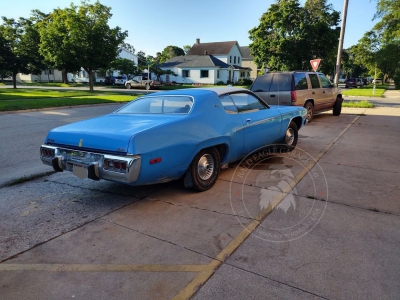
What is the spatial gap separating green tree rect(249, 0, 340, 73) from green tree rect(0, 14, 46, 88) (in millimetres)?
25618

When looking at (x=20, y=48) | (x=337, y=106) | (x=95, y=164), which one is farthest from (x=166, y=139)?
(x=20, y=48)

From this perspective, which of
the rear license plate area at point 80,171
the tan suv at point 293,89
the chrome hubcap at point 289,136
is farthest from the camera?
the tan suv at point 293,89

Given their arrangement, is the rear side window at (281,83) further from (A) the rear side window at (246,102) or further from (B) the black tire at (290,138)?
(A) the rear side window at (246,102)

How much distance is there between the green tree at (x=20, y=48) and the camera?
3066cm

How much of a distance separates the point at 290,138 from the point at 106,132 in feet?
14.3

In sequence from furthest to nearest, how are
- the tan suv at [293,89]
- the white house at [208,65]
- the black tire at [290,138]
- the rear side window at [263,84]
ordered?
the white house at [208,65] → the rear side window at [263,84] → the tan suv at [293,89] → the black tire at [290,138]

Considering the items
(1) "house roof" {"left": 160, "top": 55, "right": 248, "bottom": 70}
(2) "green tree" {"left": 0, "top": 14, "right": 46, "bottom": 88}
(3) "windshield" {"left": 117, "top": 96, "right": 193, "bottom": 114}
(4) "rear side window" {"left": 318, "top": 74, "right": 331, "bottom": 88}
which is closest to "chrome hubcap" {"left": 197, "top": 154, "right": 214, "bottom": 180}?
(3) "windshield" {"left": 117, "top": 96, "right": 193, "bottom": 114}

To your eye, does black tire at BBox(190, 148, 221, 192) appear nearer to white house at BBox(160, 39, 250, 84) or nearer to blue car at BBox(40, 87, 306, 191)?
blue car at BBox(40, 87, 306, 191)

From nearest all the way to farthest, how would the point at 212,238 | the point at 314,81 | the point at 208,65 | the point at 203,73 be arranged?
the point at 212,238, the point at 314,81, the point at 208,65, the point at 203,73

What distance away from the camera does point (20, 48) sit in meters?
34.0

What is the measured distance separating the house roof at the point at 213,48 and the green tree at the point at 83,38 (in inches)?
1052

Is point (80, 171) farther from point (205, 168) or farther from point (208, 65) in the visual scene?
point (208, 65)

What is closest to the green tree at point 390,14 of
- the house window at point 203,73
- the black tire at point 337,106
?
the black tire at point 337,106

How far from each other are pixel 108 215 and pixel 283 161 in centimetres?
358
